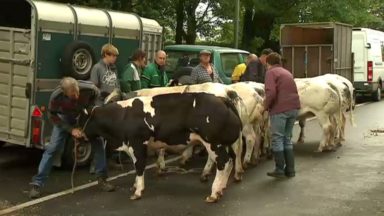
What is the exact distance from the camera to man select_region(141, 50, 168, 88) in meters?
10.3

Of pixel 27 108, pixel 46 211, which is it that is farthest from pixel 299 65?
pixel 46 211

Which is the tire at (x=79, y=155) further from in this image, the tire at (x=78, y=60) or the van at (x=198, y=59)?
the van at (x=198, y=59)

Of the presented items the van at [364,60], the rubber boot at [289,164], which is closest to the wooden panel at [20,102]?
the rubber boot at [289,164]

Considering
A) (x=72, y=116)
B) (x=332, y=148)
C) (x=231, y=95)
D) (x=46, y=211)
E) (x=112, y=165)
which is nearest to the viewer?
(x=46, y=211)

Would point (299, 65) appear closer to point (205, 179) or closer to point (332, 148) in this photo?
point (332, 148)

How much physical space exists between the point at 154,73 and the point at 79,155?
1944 mm

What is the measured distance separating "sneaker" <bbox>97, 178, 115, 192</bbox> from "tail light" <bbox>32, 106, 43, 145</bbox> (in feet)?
3.76

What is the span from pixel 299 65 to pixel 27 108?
13.3 m

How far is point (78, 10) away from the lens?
30.3ft

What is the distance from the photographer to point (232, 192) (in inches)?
323

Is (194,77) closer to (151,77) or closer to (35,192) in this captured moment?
(151,77)

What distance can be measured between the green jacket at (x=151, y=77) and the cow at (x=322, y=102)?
275cm

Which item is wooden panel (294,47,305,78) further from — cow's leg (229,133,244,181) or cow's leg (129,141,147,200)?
cow's leg (129,141,147,200)

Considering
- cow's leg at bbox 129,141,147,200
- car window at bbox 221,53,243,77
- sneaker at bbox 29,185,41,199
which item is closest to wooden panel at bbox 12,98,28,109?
sneaker at bbox 29,185,41,199
